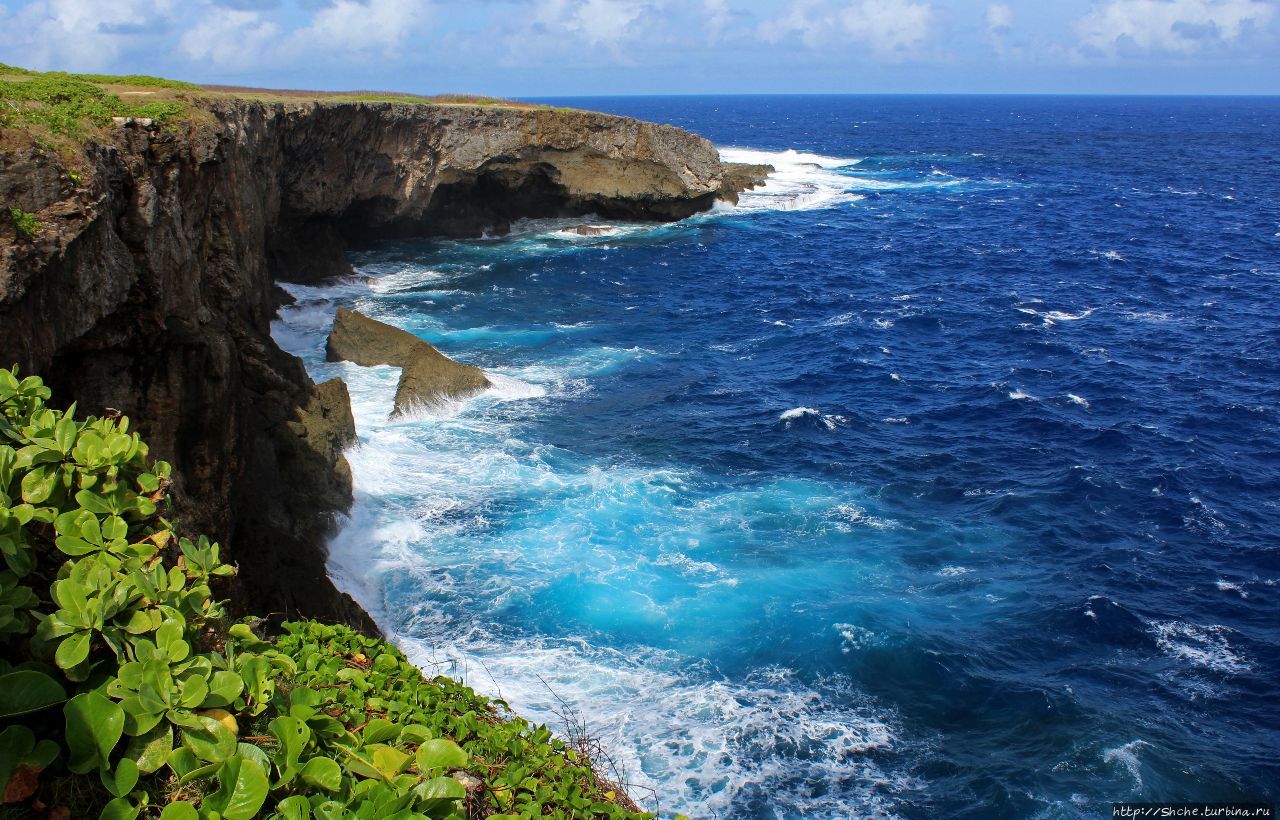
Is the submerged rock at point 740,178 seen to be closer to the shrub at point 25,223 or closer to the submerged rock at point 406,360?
the submerged rock at point 406,360

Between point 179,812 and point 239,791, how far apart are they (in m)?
0.38

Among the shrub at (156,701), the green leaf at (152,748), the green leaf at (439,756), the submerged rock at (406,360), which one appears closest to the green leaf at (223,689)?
the shrub at (156,701)

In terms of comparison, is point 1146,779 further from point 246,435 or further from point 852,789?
point 246,435

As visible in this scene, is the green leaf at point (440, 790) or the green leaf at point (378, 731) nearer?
the green leaf at point (440, 790)

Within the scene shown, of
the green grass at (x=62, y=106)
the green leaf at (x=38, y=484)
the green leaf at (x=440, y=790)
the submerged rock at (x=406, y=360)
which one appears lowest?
the submerged rock at (x=406, y=360)

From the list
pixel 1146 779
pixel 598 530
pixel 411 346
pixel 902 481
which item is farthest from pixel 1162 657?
pixel 411 346

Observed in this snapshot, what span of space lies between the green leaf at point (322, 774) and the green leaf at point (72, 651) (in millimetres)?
1708

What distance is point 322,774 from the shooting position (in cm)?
605

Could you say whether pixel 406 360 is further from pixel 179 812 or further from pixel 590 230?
pixel 590 230

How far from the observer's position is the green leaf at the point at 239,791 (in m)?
5.53

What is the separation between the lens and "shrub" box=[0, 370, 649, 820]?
5.68 m

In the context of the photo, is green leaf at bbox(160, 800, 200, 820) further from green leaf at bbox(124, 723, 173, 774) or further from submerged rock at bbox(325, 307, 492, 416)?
submerged rock at bbox(325, 307, 492, 416)

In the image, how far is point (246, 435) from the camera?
18594 mm

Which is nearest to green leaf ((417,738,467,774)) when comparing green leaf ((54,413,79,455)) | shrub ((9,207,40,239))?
green leaf ((54,413,79,455))
